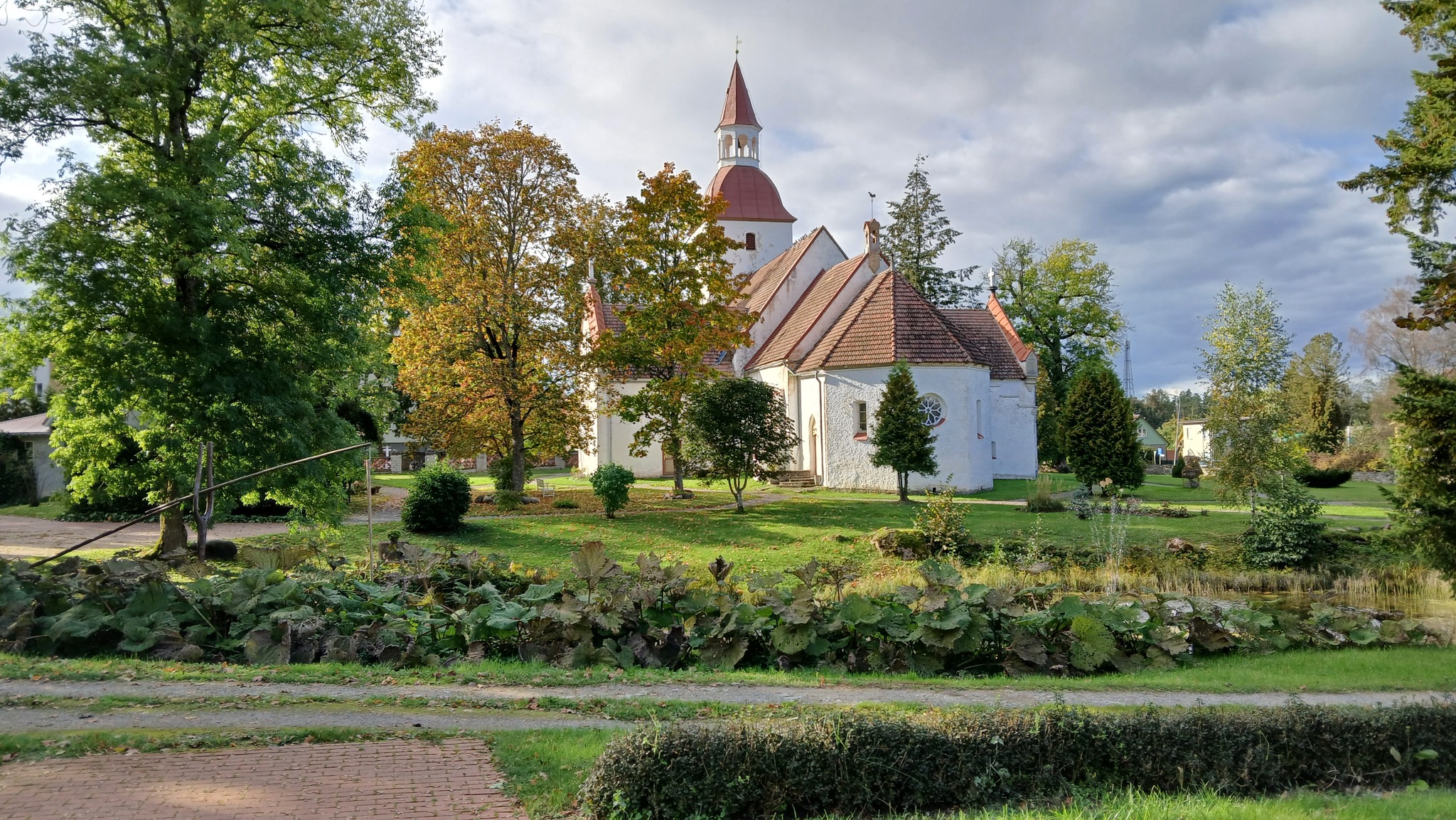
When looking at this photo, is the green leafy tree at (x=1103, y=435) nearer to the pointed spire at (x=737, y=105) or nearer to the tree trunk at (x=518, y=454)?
the tree trunk at (x=518, y=454)

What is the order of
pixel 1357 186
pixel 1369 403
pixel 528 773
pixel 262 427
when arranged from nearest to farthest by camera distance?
pixel 528 773
pixel 262 427
pixel 1357 186
pixel 1369 403

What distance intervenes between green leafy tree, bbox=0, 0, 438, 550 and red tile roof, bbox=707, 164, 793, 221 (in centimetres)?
2897

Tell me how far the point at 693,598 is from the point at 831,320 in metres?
22.7

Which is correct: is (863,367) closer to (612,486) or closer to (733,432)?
(733,432)

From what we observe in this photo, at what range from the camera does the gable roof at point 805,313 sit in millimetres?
31181

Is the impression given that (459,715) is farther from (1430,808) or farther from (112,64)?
(112,64)

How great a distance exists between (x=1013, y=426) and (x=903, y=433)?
12.6 meters

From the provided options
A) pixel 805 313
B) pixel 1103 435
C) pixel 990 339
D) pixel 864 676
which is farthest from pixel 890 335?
pixel 864 676

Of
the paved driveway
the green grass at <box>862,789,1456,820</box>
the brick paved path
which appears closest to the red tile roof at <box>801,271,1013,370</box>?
the paved driveway

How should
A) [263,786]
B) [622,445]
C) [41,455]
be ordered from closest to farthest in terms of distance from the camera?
[263,786] < [41,455] < [622,445]

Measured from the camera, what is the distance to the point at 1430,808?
5.11 metres

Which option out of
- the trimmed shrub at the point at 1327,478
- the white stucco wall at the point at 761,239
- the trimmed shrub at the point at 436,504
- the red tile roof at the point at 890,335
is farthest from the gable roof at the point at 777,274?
the trimmed shrub at the point at 1327,478

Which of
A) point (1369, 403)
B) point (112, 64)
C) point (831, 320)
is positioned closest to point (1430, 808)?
point (112, 64)

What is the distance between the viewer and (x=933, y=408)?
27.1 m
